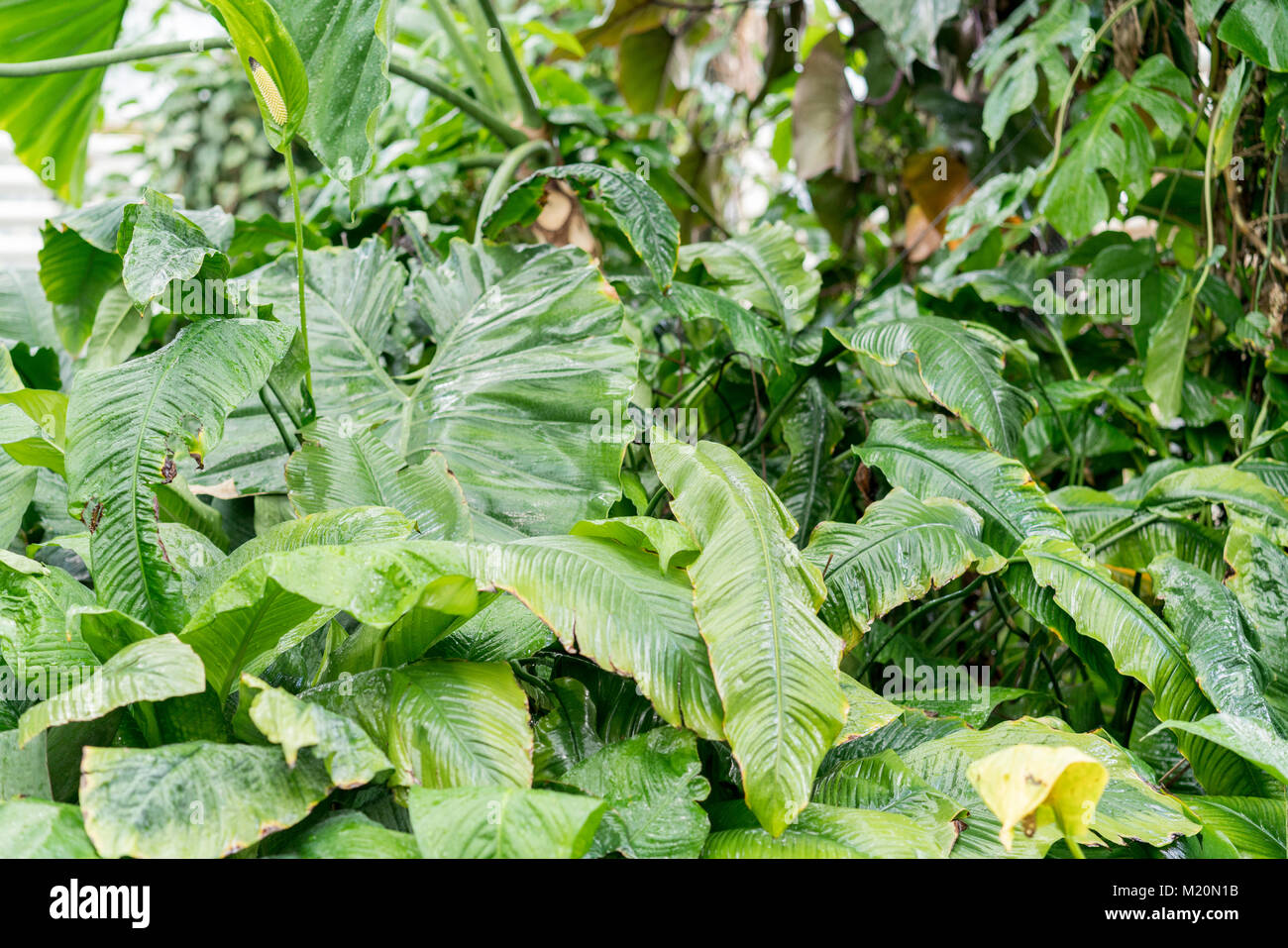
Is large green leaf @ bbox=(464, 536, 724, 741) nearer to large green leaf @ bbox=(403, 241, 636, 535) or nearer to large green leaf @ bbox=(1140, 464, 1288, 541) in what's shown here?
large green leaf @ bbox=(403, 241, 636, 535)

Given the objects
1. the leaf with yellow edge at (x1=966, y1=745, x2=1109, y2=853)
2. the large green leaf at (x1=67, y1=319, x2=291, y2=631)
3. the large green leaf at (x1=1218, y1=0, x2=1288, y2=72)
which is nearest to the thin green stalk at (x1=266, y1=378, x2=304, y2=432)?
the large green leaf at (x1=67, y1=319, x2=291, y2=631)

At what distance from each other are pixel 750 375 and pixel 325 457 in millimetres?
866

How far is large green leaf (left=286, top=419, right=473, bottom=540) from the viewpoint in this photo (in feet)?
3.70

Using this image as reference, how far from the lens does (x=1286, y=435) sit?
152cm

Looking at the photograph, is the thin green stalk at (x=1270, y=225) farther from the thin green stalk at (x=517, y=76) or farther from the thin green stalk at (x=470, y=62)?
the thin green stalk at (x=470, y=62)

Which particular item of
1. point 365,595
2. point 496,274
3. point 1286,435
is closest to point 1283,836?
point 1286,435

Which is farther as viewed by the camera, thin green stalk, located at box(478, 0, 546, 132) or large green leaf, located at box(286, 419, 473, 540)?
thin green stalk, located at box(478, 0, 546, 132)

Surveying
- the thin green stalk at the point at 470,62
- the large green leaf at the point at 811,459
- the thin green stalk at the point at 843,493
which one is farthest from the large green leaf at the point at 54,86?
the thin green stalk at the point at 843,493

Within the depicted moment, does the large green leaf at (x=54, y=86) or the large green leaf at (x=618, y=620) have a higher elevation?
the large green leaf at (x=54, y=86)

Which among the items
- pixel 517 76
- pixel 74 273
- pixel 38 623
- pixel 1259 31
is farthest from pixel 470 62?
pixel 38 623

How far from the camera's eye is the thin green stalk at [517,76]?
195 centimetres

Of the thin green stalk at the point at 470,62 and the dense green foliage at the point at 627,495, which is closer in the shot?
the dense green foliage at the point at 627,495

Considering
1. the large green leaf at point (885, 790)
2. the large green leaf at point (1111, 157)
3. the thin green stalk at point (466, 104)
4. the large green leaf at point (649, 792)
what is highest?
the thin green stalk at point (466, 104)
